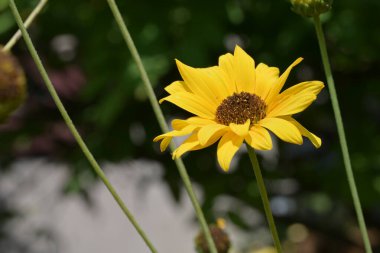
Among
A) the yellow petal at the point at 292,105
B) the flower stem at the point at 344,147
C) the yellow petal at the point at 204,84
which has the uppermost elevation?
the yellow petal at the point at 204,84

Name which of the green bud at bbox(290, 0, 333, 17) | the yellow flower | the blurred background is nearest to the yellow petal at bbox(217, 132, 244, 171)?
the yellow flower

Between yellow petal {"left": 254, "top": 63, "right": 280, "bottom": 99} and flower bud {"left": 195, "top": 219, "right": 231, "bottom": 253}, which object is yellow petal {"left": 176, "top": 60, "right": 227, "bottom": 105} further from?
flower bud {"left": 195, "top": 219, "right": 231, "bottom": 253}

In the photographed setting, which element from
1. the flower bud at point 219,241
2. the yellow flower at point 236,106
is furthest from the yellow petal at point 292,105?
the flower bud at point 219,241

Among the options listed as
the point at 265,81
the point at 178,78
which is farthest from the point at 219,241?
the point at 178,78

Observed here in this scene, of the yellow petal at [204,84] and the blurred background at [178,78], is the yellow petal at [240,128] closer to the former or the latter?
the yellow petal at [204,84]

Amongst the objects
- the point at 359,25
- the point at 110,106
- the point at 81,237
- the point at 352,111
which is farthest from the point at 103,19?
the point at 81,237

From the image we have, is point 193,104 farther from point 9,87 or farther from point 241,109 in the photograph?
point 9,87
